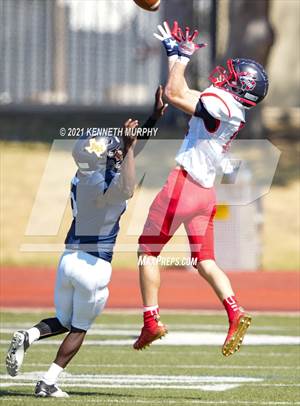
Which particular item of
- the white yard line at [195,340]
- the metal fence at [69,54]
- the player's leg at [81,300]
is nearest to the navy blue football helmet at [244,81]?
the player's leg at [81,300]

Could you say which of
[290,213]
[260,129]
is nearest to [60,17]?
[260,129]

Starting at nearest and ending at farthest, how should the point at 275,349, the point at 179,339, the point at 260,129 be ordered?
1. the point at 275,349
2. the point at 179,339
3. the point at 260,129

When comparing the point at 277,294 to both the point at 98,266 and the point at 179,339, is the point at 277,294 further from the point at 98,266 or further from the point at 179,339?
the point at 98,266

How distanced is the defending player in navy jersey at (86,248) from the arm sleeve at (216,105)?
313mm

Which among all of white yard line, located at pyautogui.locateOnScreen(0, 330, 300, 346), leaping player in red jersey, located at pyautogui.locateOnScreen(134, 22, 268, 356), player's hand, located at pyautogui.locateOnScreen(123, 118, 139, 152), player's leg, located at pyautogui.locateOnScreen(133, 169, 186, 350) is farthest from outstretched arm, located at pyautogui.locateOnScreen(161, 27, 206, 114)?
white yard line, located at pyautogui.locateOnScreen(0, 330, 300, 346)

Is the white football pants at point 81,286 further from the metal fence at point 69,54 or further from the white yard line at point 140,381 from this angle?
the metal fence at point 69,54

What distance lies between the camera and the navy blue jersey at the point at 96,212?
27.5 feet

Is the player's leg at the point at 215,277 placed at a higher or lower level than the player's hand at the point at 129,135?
lower

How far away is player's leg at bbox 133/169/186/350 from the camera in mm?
8664

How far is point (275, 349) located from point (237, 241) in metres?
6.59

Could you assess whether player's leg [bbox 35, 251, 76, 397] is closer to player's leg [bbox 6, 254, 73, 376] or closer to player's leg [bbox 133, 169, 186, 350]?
player's leg [bbox 6, 254, 73, 376]

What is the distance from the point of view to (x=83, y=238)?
8.42 m

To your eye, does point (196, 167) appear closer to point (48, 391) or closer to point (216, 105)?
point (216, 105)

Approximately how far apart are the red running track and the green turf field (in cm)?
156
